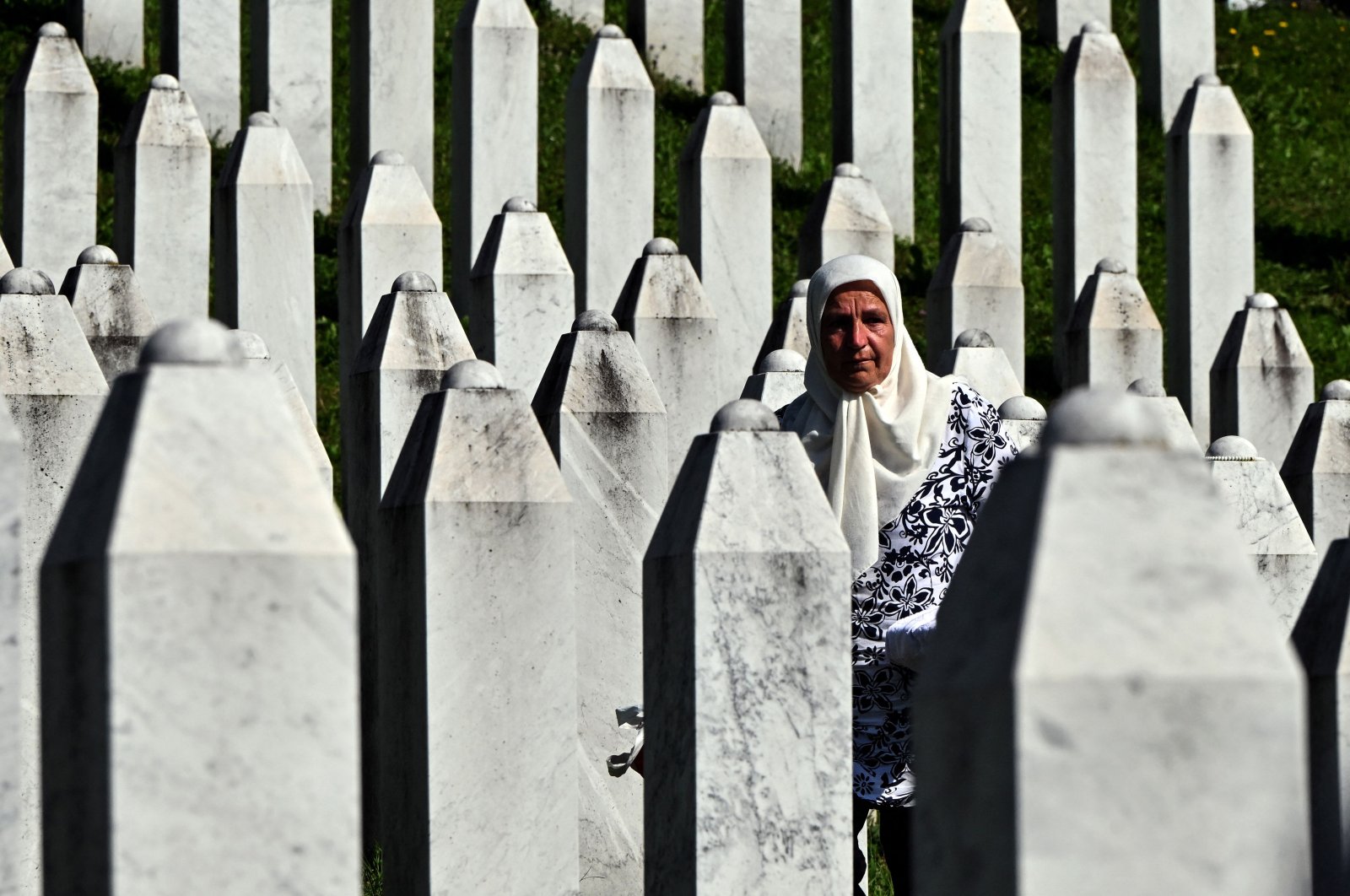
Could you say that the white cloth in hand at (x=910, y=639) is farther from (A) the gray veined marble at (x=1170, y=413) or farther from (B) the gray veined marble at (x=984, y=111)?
(B) the gray veined marble at (x=984, y=111)

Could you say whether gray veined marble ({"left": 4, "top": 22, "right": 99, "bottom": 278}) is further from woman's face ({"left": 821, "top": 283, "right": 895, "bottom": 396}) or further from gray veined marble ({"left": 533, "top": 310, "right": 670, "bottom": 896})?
woman's face ({"left": 821, "top": 283, "right": 895, "bottom": 396})

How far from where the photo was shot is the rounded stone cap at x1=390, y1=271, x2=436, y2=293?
712 cm

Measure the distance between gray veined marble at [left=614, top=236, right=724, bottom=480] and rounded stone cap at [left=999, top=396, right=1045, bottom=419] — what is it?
1331mm

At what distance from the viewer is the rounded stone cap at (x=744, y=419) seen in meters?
4.22

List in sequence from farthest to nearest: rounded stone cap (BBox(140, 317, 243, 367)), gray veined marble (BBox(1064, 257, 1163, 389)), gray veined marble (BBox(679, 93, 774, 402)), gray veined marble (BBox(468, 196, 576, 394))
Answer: gray veined marble (BBox(1064, 257, 1163, 389)) < gray veined marble (BBox(679, 93, 774, 402)) < gray veined marble (BBox(468, 196, 576, 394)) < rounded stone cap (BBox(140, 317, 243, 367))

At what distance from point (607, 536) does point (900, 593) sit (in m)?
1.06

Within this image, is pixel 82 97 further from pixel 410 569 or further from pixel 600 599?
pixel 410 569

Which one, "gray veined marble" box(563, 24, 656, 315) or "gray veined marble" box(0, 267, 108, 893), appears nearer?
"gray veined marble" box(0, 267, 108, 893)

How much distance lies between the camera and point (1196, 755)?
2732mm

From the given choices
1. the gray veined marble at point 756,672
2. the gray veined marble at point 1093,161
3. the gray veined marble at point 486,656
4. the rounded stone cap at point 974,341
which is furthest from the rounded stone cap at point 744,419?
the gray veined marble at point 1093,161

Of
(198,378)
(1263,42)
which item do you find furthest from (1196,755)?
(1263,42)

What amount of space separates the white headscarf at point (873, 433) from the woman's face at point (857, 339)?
16 millimetres

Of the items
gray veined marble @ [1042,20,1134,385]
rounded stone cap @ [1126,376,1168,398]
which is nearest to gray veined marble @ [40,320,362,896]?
rounded stone cap @ [1126,376,1168,398]

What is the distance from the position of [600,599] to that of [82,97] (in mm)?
4507
